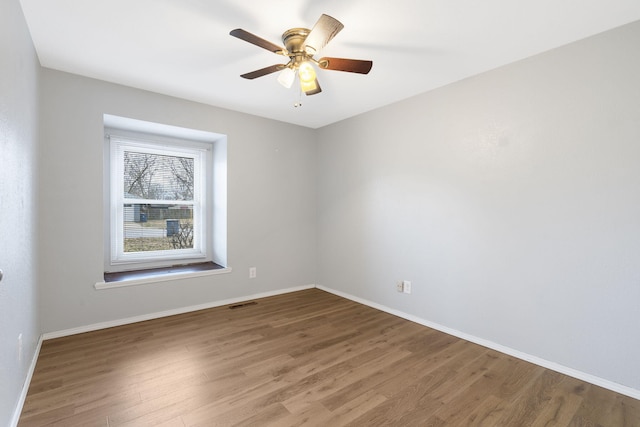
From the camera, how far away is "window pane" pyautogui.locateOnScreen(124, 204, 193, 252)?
3451 mm

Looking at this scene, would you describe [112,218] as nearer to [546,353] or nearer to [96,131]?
[96,131]

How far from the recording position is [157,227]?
364 cm

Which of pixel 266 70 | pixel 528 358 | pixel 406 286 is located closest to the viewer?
pixel 266 70

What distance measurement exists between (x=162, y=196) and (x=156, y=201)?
105 millimetres

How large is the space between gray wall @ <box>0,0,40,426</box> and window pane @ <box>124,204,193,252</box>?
1.17 m

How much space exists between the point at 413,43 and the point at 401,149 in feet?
4.13

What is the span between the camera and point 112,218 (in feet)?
10.8

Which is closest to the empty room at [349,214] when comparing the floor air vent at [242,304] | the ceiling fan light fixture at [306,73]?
the ceiling fan light fixture at [306,73]

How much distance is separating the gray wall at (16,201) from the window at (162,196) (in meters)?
1.03

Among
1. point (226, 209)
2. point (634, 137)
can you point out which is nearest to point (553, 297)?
point (634, 137)

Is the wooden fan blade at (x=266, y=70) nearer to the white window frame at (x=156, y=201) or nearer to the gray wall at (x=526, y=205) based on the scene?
the gray wall at (x=526, y=205)

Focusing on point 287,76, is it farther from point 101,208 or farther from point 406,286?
point 406,286

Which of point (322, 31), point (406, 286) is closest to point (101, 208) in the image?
point (322, 31)

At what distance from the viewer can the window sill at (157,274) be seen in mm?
2912
